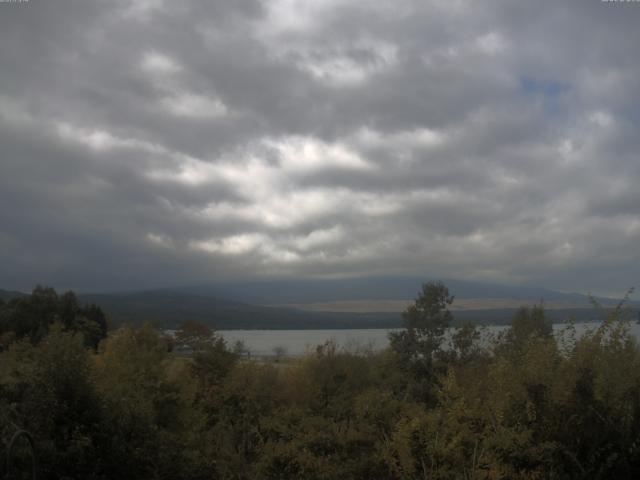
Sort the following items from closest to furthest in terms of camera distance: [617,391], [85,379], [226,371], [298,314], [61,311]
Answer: [85,379] → [617,391] → [226,371] → [61,311] → [298,314]

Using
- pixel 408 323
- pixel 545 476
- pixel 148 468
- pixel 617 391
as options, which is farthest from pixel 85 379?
pixel 408 323

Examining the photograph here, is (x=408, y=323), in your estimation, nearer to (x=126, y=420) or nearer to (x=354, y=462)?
(x=354, y=462)

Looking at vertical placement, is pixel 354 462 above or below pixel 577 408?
below

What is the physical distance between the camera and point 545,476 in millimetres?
9727

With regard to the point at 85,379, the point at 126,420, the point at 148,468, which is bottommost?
the point at 148,468

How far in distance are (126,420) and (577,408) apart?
6.89 metres

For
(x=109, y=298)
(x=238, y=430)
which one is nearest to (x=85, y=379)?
(x=238, y=430)

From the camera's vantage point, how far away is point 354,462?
12039 mm

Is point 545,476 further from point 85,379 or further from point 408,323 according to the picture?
point 408,323

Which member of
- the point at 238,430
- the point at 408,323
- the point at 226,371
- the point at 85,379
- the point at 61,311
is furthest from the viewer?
the point at 61,311

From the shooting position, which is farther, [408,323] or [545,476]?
[408,323]

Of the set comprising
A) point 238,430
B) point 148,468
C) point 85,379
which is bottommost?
point 238,430

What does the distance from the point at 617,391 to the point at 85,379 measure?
26.4 feet

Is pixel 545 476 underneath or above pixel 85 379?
underneath
